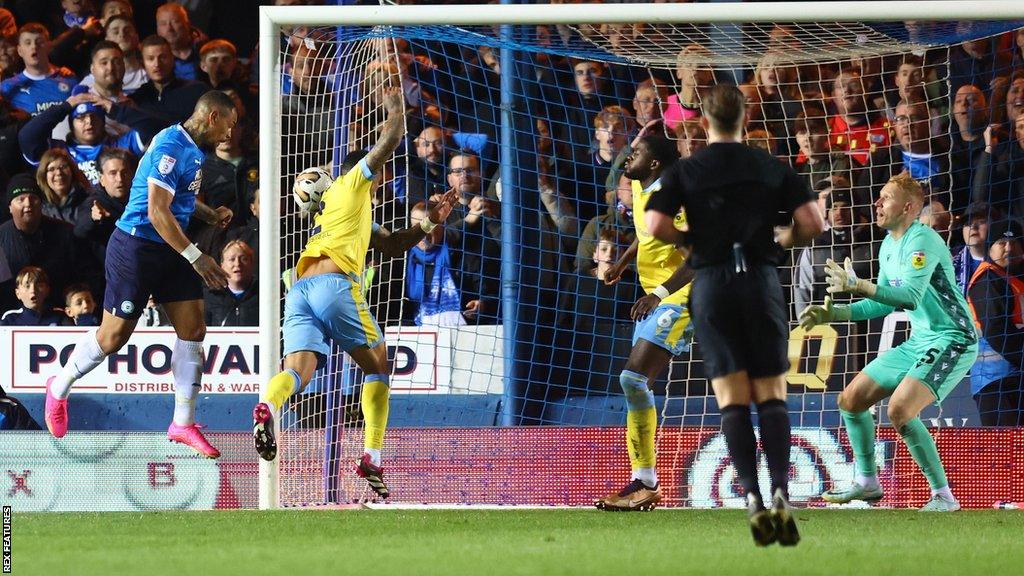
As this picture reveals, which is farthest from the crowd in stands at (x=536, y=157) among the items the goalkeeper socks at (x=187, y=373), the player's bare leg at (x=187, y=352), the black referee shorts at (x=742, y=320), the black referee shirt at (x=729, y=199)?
the black referee shorts at (x=742, y=320)

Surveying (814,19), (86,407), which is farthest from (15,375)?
(814,19)

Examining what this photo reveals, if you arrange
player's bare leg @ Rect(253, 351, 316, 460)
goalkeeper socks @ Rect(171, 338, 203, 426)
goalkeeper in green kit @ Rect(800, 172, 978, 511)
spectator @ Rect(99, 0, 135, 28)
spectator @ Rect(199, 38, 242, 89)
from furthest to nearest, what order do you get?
1. spectator @ Rect(99, 0, 135, 28)
2. spectator @ Rect(199, 38, 242, 89)
3. goalkeeper socks @ Rect(171, 338, 203, 426)
4. goalkeeper in green kit @ Rect(800, 172, 978, 511)
5. player's bare leg @ Rect(253, 351, 316, 460)

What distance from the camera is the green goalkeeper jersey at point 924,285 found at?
8.11m

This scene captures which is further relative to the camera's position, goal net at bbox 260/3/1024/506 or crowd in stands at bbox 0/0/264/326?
crowd in stands at bbox 0/0/264/326

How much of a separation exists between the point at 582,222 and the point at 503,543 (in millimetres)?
5217

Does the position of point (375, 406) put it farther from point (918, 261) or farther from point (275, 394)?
point (918, 261)

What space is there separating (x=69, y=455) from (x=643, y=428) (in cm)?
401

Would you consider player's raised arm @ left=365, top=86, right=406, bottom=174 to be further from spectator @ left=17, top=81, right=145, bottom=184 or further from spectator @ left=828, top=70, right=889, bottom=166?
spectator @ left=17, top=81, right=145, bottom=184

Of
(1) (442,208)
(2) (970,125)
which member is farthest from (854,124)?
(1) (442,208)

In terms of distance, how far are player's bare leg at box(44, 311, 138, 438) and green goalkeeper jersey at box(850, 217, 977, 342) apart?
4.59 metres

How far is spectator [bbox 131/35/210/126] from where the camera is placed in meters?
12.3

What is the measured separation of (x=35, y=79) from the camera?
41.5 ft

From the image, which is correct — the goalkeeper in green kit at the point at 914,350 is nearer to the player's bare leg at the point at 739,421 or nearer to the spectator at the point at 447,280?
the player's bare leg at the point at 739,421

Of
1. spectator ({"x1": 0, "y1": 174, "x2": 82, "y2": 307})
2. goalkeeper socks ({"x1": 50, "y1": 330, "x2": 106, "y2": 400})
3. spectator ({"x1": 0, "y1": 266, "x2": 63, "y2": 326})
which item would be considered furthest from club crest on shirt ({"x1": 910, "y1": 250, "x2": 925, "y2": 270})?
spectator ({"x1": 0, "y1": 174, "x2": 82, "y2": 307})
